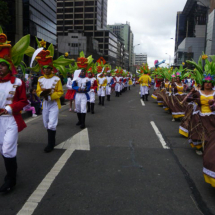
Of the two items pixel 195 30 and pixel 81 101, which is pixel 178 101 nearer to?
pixel 81 101

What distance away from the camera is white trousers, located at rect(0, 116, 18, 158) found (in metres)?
3.47

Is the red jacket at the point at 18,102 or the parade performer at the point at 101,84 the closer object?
the red jacket at the point at 18,102

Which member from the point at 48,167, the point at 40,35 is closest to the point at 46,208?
the point at 48,167

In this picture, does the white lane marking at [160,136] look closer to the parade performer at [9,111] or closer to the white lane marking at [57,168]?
the white lane marking at [57,168]

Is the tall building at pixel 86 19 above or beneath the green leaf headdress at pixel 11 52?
above

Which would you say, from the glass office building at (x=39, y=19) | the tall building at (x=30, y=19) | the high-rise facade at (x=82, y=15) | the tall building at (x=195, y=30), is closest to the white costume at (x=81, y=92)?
the tall building at (x=30, y=19)

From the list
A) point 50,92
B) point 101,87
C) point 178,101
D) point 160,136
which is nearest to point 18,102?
point 50,92

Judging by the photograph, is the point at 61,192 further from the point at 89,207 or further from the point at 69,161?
the point at 69,161

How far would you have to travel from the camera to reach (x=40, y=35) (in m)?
43.9

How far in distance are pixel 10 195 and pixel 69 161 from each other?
150cm

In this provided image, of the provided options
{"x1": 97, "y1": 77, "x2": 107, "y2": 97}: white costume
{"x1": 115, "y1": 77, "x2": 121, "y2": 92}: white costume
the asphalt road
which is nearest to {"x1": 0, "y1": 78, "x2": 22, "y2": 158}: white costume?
the asphalt road

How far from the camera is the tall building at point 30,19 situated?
119 ft

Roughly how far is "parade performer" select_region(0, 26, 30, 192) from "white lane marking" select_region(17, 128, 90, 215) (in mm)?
425

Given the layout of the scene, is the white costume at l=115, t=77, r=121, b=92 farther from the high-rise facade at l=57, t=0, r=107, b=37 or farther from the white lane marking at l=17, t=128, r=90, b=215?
the high-rise facade at l=57, t=0, r=107, b=37
